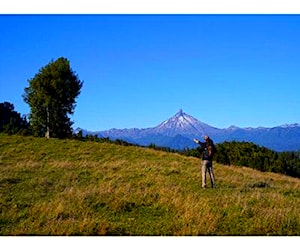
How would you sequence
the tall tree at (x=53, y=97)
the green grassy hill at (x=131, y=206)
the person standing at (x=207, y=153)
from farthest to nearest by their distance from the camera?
the tall tree at (x=53, y=97), the person standing at (x=207, y=153), the green grassy hill at (x=131, y=206)

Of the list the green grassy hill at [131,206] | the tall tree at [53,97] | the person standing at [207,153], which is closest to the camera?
the green grassy hill at [131,206]

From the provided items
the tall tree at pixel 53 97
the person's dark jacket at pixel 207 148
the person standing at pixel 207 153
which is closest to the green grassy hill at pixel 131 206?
the person standing at pixel 207 153

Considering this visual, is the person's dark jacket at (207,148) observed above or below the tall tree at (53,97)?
below

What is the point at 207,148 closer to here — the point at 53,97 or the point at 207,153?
the point at 207,153

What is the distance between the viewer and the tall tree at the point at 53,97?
37.7 meters

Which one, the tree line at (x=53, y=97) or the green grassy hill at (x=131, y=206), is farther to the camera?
the tree line at (x=53, y=97)

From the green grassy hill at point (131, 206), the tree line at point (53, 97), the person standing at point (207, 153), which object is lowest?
the green grassy hill at point (131, 206)

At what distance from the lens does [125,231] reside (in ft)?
29.3

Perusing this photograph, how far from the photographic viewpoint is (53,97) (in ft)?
124

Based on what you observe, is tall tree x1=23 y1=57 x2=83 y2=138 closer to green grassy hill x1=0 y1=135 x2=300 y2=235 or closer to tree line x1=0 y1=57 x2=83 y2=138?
tree line x1=0 y1=57 x2=83 y2=138

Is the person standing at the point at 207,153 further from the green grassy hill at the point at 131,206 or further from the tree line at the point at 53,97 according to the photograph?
the tree line at the point at 53,97
